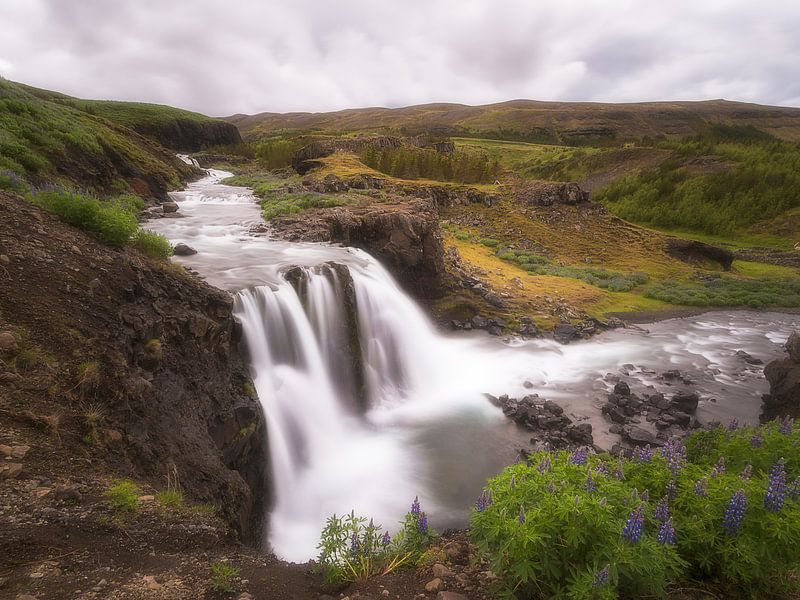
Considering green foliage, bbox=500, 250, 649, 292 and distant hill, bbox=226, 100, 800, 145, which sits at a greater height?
distant hill, bbox=226, 100, 800, 145

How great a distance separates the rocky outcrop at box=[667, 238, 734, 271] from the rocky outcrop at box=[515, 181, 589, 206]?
7544 mm

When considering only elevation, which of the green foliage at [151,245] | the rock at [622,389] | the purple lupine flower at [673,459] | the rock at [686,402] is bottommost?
the rock at [686,402]

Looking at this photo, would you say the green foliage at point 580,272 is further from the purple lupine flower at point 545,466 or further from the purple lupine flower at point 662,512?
the purple lupine flower at point 662,512

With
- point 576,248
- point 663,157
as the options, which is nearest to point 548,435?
point 576,248

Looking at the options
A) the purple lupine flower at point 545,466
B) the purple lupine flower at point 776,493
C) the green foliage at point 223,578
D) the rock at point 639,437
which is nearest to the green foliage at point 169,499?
the green foliage at point 223,578

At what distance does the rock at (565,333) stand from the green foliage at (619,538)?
13.6 meters

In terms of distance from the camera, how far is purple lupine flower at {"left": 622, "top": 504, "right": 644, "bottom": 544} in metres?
2.91

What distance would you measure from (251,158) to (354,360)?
6422 cm

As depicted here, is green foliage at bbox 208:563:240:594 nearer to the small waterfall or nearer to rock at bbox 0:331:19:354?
rock at bbox 0:331:19:354

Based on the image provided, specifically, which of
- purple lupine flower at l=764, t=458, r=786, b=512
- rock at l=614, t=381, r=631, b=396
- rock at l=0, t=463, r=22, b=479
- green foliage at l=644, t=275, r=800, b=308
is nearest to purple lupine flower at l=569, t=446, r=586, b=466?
purple lupine flower at l=764, t=458, r=786, b=512

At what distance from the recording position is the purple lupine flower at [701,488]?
3460 millimetres

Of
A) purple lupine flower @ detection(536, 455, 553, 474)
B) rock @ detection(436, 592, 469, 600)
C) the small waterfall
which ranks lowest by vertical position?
the small waterfall

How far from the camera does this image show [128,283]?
6.82m

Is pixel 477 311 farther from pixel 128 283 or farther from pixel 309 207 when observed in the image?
pixel 128 283
